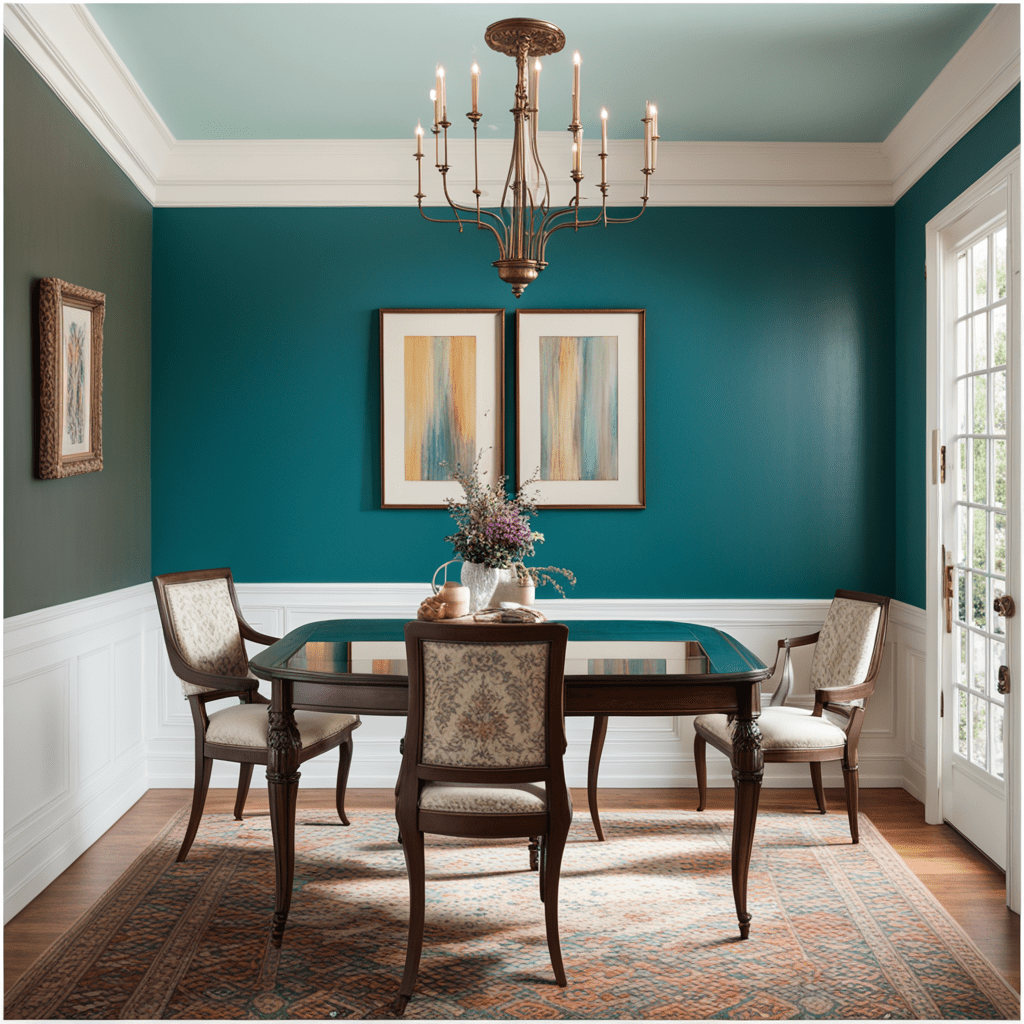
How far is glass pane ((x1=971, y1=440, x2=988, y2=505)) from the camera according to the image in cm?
363

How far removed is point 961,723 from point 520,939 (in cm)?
218

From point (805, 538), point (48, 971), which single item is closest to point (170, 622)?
point (48, 971)

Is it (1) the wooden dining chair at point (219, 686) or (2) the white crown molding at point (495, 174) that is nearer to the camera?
(1) the wooden dining chair at point (219, 686)

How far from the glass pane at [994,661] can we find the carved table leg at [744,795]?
125 centimetres

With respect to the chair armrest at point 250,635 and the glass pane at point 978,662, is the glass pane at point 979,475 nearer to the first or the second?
the glass pane at point 978,662

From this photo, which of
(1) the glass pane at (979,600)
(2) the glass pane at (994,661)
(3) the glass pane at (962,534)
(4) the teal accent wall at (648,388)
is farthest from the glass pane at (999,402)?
(4) the teal accent wall at (648,388)

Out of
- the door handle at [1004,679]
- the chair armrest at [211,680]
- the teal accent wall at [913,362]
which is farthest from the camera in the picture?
the teal accent wall at [913,362]

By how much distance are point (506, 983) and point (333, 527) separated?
2.53 m

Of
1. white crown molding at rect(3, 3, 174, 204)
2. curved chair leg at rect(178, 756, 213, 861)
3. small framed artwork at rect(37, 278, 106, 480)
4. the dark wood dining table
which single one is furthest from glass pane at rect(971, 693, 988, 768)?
white crown molding at rect(3, 3, 174, 204)

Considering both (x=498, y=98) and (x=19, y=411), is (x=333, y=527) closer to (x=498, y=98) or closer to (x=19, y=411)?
(x=19, y=411)

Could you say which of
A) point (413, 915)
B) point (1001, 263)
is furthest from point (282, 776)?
point (1001, 263)

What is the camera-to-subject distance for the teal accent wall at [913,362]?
391 centimetres

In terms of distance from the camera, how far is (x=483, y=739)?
248 cm

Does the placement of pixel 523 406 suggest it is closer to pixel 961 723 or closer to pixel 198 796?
pixel 198 796
